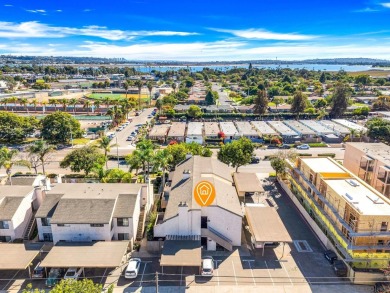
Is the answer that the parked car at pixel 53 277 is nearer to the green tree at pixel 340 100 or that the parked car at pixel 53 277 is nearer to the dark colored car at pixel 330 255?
the dark colored car at pixel 330 255

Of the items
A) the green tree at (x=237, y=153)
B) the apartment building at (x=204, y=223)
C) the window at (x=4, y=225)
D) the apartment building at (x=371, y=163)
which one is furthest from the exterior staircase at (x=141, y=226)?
the apartment building at (x=371, y=163)

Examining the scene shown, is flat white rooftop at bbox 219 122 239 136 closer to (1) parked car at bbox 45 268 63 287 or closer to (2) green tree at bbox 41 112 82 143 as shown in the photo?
(2) green tree at bbox 41 112 82 143

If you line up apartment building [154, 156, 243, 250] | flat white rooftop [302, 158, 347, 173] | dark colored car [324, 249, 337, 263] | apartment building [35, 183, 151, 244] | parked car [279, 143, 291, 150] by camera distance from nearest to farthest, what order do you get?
1. dark colored car [324, 249, 337, 263]
2. apartment building [35, 183, 151, 244]
3. apartment building [154, 156, 243, 250]
4. flat white rooftop [302, 158, 347, 173]
5. parked car [279, 143, 291, 150]

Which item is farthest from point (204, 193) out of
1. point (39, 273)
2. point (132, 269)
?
point (39, 273)

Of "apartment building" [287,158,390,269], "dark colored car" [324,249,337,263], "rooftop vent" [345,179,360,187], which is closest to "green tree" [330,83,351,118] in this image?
"apartment building" [287,158,390,269]

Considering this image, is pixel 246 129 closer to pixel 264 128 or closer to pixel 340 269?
pixel 264 128
